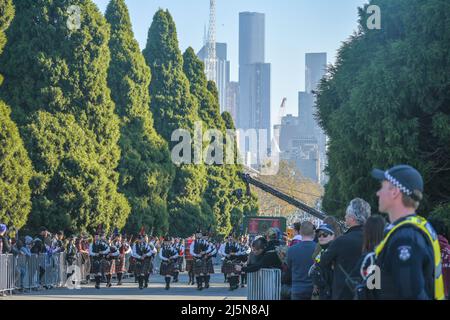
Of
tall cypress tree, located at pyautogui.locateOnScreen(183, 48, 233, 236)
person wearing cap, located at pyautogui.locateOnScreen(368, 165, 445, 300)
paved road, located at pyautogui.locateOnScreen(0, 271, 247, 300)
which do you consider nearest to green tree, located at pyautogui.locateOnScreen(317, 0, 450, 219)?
paved road, located at pyautogui.locateOnScreen(0, 271, 247, 300)

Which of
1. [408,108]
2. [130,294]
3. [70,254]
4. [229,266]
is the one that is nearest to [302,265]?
[408,108]

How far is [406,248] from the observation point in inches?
279

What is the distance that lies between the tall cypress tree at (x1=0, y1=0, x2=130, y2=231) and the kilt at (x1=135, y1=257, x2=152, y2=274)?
237 inches

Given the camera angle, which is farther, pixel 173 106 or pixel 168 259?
pixel 173 106

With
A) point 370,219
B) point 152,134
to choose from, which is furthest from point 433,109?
point 152,134

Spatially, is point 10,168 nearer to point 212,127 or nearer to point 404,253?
point 404,253

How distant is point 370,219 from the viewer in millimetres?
9812

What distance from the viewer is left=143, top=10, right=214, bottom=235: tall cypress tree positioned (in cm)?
6681

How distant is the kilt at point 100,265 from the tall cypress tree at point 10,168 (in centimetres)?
264

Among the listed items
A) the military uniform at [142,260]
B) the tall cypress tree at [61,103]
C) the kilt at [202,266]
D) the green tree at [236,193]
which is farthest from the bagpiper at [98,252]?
the green tree at [236,193]

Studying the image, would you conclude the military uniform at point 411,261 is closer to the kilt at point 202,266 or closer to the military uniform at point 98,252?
the military uniform at point 98,252

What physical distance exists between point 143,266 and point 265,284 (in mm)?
17669

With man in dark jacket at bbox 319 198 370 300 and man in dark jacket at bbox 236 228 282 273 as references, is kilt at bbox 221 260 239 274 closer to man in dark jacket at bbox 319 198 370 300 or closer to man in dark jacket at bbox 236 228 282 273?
man in dark jacket at bbox 236 228 282 273

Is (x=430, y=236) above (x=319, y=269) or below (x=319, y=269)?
above
